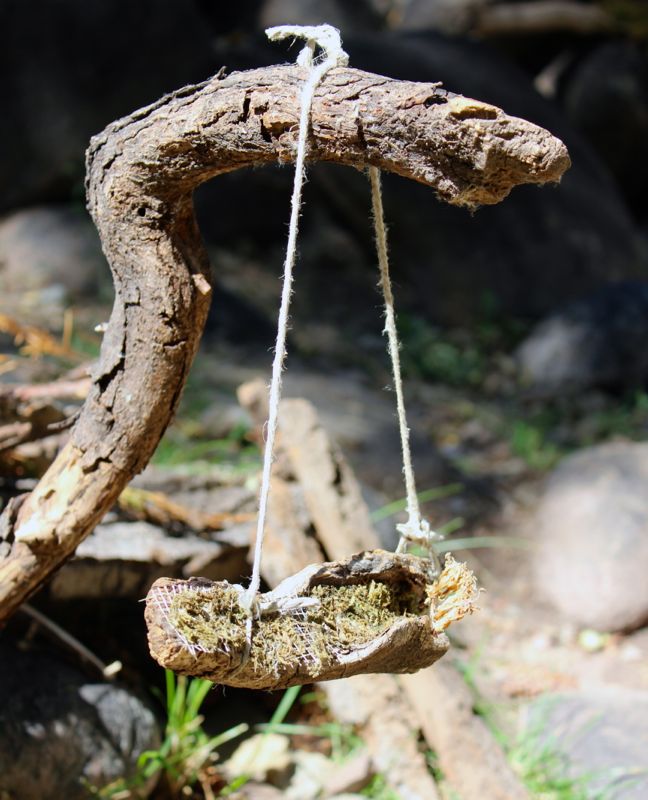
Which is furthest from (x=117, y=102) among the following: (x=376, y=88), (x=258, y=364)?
(x=376, y=88)

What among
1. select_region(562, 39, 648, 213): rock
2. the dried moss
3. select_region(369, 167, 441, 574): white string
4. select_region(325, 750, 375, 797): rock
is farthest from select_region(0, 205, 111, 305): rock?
select_region(562, 39, 648, 213): rock

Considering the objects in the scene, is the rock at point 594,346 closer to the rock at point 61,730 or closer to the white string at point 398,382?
the rock at point 61,730

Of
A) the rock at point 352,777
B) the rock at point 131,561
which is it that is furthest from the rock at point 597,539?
the rock at point 131,561

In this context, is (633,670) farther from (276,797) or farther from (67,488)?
(67,488)

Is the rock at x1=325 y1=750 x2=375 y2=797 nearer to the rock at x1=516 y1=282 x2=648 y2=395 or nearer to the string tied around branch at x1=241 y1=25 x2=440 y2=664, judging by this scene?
the string tied around branch at x1=241 y1=25 x2=440 y2=664

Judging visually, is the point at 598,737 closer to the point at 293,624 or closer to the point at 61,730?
the point at 61,730

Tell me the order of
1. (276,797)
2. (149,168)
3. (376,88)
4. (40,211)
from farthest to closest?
(40,211)
(276,797)
(149,168)
(376,88)

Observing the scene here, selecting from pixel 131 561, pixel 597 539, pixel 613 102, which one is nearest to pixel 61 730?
pixel 131 561
